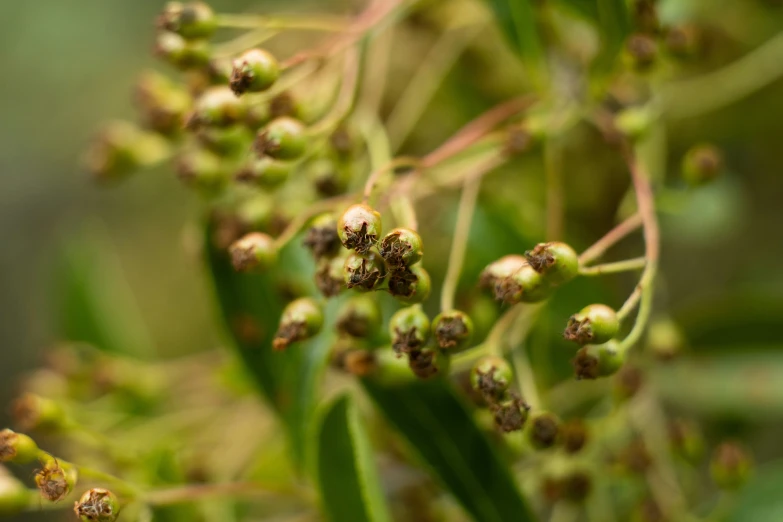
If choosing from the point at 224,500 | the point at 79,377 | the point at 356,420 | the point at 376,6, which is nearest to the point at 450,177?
the point at 376,6

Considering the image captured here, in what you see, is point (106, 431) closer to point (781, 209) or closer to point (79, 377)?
point (79, 377)

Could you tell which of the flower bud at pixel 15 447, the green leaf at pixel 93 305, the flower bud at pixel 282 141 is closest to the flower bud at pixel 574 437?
the flower bud at pixel 282 141

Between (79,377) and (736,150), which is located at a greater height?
(736,150)

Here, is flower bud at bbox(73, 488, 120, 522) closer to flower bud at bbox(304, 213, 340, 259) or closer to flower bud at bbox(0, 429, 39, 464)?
flower bud at bbox(0, 429, 39, 464)

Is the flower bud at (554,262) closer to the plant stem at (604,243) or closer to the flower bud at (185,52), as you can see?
the plant stem at (604,243)

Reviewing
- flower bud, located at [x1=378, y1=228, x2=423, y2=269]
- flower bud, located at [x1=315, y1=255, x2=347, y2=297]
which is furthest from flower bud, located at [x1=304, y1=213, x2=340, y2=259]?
flower bud, located at [x1=378, y1=228, x2=423, y2=269]

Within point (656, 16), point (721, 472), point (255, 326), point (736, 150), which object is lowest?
point (721, 472)
